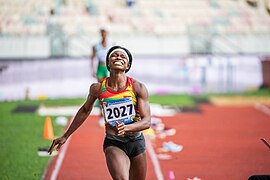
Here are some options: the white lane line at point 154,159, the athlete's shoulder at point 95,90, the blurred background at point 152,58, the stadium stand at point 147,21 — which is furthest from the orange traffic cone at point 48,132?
the stadium stand at point 147,21

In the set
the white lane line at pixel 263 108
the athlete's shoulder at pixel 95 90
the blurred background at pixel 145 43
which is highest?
the athlete's shoulder at pixel 95 90

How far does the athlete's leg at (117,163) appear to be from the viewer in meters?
6.20

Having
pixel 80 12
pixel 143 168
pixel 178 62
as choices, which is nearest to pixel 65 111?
pixel 178 62

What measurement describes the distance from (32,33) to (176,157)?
11.6m

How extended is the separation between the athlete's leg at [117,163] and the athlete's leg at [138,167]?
0.13 metres

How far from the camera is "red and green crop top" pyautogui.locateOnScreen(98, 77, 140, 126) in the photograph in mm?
6490

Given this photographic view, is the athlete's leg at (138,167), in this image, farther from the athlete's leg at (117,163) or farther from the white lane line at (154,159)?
the white lane line at (154,159)

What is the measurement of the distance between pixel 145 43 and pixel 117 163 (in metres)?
14.6

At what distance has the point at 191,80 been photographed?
64.1 ft

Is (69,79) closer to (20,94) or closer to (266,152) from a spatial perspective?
(20,94)

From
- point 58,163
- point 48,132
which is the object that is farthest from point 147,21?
point 58,163

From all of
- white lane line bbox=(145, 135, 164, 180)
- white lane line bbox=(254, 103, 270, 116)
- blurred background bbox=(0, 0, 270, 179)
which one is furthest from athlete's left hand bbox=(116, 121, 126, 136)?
white lane line bbox=(254, 103, 270, 116)

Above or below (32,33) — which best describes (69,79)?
below

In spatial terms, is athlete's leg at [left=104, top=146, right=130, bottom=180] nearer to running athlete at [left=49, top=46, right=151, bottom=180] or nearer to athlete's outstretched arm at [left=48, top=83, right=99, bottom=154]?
running athlete at [left=49, top=46, right=151, bottom=180]
